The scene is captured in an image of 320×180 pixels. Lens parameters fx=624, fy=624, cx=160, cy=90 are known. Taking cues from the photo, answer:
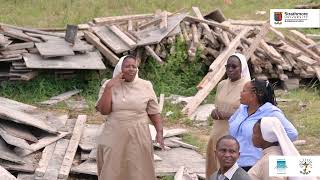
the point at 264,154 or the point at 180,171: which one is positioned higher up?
the point at 264,154

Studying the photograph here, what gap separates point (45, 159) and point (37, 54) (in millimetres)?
4062

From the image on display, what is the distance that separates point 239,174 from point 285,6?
1552 cm

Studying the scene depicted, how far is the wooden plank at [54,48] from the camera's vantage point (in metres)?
11.6

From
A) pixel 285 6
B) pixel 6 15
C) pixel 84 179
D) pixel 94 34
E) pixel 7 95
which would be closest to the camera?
pixel 84 179

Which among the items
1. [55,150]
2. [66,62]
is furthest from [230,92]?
[66,62]

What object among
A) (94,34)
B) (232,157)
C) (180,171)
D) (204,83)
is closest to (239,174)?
(232,157)

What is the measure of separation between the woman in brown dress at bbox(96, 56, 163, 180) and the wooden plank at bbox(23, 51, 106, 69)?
508 centimetres

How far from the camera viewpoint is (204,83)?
11.8 m

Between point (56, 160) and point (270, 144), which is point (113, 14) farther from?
point (270, 144)

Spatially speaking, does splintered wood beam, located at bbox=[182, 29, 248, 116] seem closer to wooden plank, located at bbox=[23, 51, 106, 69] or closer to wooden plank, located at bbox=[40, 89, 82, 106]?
wooden plank, located at bbox=[23, 51, 106, 69]

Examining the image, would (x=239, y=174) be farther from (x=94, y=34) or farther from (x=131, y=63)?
(x=94, y=34)

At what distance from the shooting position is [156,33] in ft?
43.1

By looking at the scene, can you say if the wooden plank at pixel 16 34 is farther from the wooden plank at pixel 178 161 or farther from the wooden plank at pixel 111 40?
the wooden plank at pixel 178 161

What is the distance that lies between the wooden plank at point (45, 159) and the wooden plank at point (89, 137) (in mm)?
436
